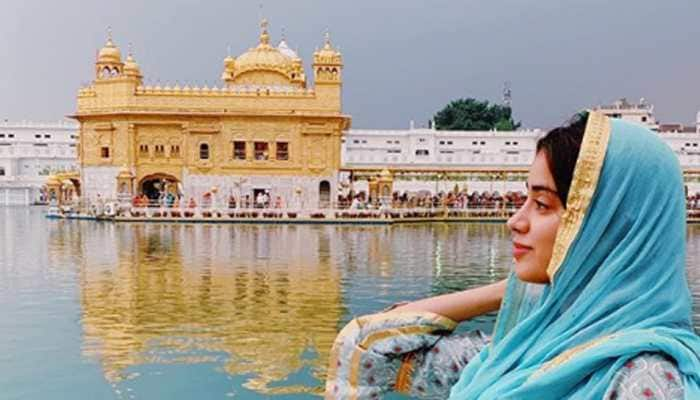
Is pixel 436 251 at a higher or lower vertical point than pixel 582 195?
lower

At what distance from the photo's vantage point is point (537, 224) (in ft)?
3.58

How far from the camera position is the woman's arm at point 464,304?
1275mm

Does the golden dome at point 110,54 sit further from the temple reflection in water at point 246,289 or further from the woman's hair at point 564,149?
the woman's hair at point 564,149

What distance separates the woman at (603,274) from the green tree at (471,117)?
53558 mm

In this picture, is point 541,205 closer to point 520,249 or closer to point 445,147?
point 520,249

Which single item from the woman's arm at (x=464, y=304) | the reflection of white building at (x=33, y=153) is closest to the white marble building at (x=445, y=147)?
the reflection of white building at (x=33, y=153)

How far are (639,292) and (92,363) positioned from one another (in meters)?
5.37

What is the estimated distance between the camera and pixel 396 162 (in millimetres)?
41438

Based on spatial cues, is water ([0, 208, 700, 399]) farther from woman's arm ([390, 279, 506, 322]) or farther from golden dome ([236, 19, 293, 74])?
golden dome ([236, 19, 293, 74])

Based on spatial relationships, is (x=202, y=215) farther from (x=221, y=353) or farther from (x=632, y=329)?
(x=632, y=329)

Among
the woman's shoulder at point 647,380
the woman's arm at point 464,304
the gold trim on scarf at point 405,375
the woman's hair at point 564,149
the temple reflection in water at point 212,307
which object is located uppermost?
the woman's hair at point 564,149

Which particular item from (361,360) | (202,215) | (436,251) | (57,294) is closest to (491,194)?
(202,215)

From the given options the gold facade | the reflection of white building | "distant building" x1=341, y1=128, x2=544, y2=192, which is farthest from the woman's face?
the reflection of white building

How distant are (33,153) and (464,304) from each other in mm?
57178
